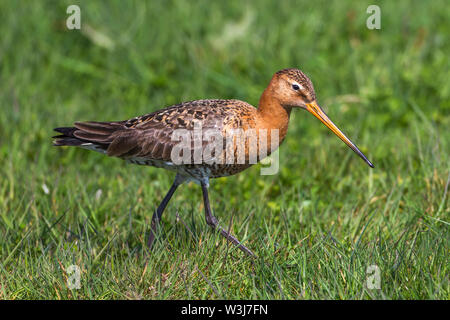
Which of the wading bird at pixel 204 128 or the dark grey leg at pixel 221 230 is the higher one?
the wading bird at pixel 204 128

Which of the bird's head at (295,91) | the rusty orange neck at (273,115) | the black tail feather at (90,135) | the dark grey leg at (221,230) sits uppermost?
the bird's head at (295,91)

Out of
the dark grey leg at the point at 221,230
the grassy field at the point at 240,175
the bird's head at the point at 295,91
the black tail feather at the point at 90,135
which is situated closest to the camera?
the grassy field at the point at 240,175

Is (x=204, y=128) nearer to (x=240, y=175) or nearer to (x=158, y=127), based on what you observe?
(x=158, y=127)

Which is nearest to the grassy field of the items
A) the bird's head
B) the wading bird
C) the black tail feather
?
the wading bird

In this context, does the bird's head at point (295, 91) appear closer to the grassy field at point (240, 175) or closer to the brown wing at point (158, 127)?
the brown wing at point (158, 127)

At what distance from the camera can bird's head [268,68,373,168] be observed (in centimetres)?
491

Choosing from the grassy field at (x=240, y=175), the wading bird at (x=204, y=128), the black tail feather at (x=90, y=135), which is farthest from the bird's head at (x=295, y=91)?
the black tail feather at (x=90, y=135)

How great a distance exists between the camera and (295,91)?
494cm

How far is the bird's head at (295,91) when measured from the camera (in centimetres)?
491

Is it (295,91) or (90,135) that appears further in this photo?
(90,135)

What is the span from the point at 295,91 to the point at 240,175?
1555 millimetres

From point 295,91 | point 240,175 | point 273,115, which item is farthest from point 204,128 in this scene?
point 240,175
